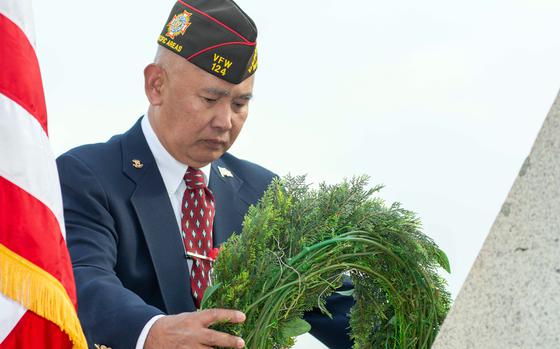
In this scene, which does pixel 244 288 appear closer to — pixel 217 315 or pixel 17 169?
pixel 217 315

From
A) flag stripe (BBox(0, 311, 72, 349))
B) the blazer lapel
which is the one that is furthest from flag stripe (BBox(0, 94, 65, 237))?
the blazer lapel

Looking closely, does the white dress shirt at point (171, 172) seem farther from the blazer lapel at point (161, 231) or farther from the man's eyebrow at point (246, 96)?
the man's eyebrow at point (246, 96)

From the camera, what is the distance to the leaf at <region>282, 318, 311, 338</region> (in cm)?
274

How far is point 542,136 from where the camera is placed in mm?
2029

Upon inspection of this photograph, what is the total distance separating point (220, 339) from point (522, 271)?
3.23 ft

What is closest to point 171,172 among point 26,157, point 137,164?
point 137,164

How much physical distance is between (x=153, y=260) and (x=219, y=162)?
0.76 meters

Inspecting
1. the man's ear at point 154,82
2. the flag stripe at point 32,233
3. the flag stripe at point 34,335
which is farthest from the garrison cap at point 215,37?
the flag stripe at point 34,335

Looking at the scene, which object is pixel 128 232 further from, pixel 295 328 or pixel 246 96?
pixel 295 328

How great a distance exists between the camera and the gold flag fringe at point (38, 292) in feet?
9.67

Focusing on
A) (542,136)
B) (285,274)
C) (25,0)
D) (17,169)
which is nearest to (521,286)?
(542,136)

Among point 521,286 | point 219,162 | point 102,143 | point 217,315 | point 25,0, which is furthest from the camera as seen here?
point 219,162

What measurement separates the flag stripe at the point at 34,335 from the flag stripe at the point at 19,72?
0.72m

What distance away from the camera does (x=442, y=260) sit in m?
3.11
